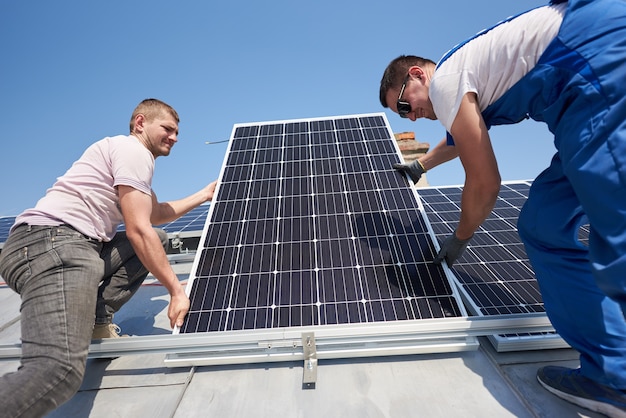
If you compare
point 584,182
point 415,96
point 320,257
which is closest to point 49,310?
point 320,257

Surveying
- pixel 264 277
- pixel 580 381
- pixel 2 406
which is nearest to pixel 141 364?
pixel 2 406

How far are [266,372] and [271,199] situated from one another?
201 centimetres

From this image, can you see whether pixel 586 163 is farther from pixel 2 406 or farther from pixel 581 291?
pixel 2 406

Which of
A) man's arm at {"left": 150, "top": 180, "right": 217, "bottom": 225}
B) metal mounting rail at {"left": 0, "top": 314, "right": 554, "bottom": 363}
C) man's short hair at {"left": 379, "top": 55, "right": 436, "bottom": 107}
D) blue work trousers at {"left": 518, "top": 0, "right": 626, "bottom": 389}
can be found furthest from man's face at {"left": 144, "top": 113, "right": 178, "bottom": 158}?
blue work trousers at {"left": 518, "top": 0, "right": 626, "bottom": 389}

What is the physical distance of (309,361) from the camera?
2531 mm

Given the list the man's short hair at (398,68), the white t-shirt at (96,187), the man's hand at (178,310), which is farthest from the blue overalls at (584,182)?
the white t-shirt at (96,187)

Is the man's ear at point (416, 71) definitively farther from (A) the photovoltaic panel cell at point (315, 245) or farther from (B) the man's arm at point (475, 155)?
(A) the photovoltaic panel cell at point (315, 245)

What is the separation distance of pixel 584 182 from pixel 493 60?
40.6 inches

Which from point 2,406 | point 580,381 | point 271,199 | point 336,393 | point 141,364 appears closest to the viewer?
point 2,406

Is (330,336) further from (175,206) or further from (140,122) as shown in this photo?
(140,122)

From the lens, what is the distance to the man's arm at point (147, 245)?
276 centimetres

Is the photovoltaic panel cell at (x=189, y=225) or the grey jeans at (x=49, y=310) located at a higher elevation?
the photovoltaic panel cell at (x=189, y=225)

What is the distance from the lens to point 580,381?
215cm

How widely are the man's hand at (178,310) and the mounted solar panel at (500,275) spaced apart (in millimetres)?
2458
